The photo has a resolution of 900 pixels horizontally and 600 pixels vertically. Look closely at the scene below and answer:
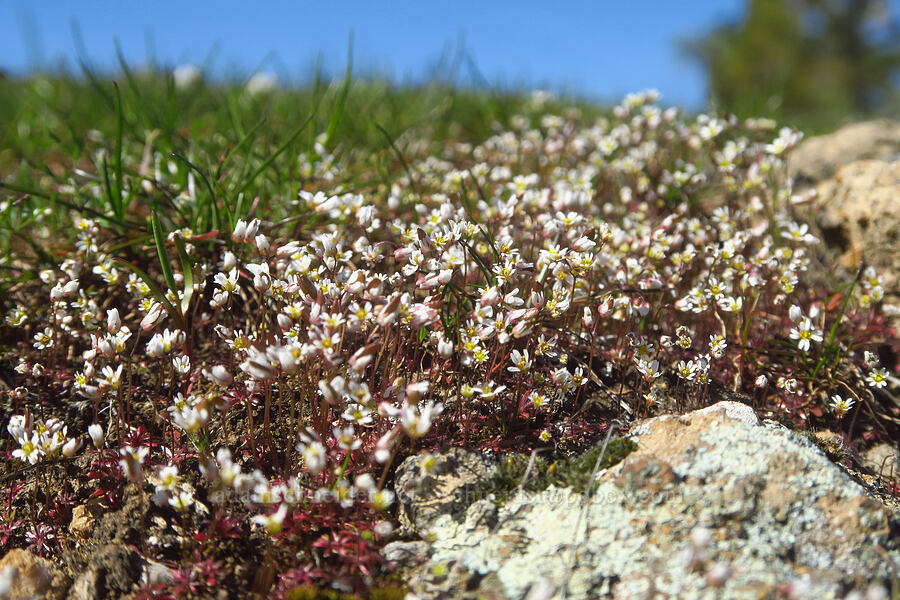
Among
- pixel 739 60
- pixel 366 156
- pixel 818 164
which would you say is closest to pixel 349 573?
pixel 366 156

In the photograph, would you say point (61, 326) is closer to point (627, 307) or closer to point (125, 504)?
point (125, 504)

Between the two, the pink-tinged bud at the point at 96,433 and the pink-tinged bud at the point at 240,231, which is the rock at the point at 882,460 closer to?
the pink-tinged bud at the point at 240,231

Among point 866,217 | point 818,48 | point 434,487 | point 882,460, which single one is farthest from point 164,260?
point 818,48

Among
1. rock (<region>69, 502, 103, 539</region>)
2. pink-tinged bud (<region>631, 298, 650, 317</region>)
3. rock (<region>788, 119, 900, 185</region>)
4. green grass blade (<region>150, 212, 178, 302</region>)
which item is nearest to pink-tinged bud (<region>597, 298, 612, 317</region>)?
pink-tinged bud (<region>631, 298, 650, 317</region>)

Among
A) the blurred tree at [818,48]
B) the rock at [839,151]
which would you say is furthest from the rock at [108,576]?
the blurred tree at [818,48]

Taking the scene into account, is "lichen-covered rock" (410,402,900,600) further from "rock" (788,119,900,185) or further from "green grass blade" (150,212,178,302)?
"rock" (788,119,900,185)

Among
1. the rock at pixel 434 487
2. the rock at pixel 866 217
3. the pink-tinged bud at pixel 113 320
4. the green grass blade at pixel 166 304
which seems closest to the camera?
the rock at pixel 434 487
